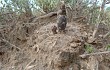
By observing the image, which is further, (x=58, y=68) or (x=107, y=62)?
(x=107, y=62)

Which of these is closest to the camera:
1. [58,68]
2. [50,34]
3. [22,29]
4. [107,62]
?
[58,68]

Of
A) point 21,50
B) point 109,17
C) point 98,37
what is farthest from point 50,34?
point 109,17

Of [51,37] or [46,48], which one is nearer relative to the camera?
[46,48]

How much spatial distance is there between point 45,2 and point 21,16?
491 millimetres

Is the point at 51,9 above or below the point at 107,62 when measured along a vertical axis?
above

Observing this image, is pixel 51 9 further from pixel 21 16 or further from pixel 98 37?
pixel 98 37

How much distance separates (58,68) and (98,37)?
0.86 metres

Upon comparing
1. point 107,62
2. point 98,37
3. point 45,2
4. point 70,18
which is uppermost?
point 45,2

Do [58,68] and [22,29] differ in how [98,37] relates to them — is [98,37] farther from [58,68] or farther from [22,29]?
[22,29]

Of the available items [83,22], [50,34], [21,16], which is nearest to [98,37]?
[83,22]

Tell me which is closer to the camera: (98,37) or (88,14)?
(98,37)

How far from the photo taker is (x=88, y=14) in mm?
3562

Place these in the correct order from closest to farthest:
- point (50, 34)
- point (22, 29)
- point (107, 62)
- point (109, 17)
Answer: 1. point (107, 62)
2. point (50, 34)
3. point (22, 29)
4. point (109, 17)

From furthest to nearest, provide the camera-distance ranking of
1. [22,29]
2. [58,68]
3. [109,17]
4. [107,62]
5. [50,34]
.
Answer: [109,17] < [22,29] < [50,34] < [107,62] < [58,68]
